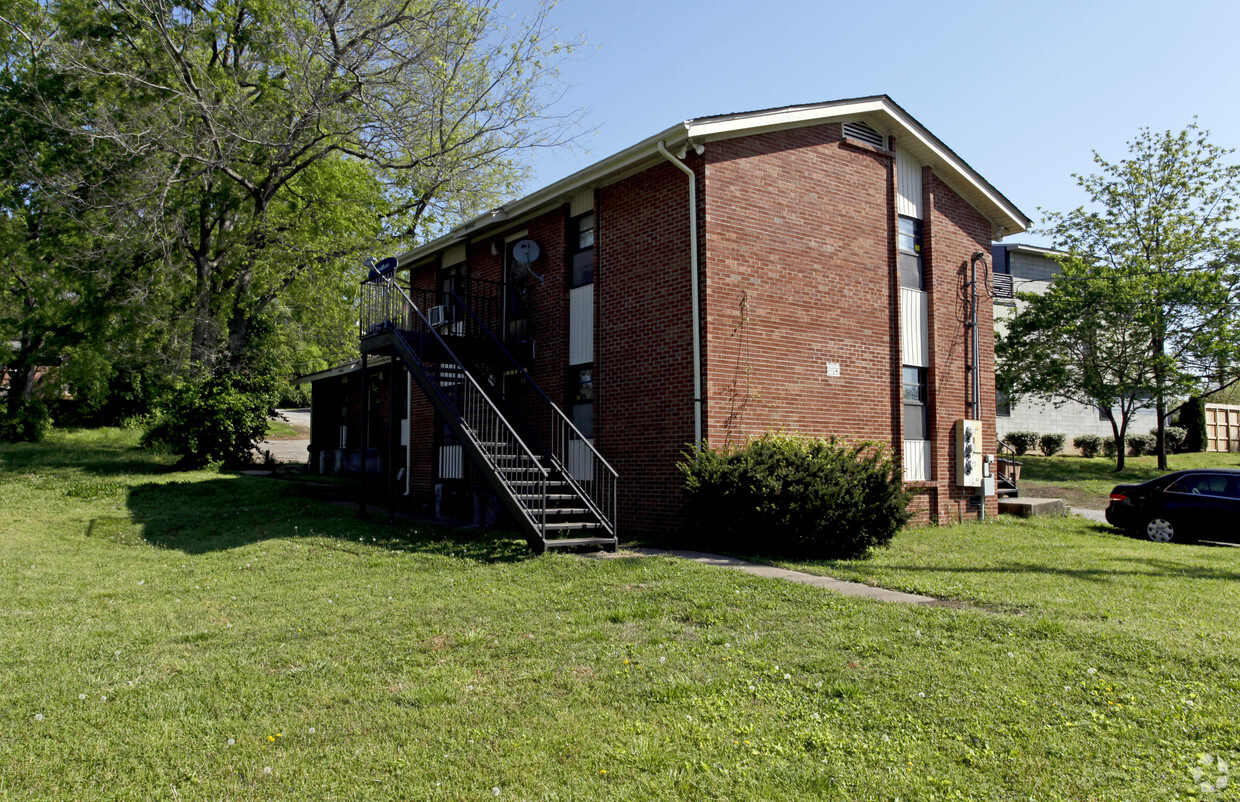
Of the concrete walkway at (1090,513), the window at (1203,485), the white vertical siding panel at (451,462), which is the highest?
the white vertical siding panel at (451,462)

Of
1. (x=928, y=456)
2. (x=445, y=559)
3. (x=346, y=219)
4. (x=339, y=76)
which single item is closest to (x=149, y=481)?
(x=346, y=219)

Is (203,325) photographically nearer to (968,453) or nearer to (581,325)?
(581,325)

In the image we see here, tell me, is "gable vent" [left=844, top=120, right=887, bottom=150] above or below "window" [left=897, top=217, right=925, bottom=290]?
above

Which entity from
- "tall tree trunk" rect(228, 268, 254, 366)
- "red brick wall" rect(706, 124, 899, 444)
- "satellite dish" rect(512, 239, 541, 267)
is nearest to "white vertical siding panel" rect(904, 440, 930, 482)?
"red brick wall" rect(706, 124, 899, 444)

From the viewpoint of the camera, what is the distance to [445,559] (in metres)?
10.5

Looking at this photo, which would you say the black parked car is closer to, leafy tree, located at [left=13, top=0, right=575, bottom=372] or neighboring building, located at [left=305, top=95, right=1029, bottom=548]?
neighboring building, located at [left=305, top=95, right=1029, bottom=548]

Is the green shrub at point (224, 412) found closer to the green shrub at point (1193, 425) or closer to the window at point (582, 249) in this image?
the window at point (582, 249)

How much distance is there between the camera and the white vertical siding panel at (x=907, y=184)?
14.8 meters

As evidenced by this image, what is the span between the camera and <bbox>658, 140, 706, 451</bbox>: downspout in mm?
11859

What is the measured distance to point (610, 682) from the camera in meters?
5.42

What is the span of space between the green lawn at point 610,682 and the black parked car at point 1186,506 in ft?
11.2

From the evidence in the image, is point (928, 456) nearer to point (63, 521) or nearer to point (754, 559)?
point (754, 559)

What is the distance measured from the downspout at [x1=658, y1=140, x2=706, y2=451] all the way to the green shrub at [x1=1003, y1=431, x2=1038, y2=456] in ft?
71.5

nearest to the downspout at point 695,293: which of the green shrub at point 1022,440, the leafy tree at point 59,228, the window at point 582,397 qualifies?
the window at point 582,397
